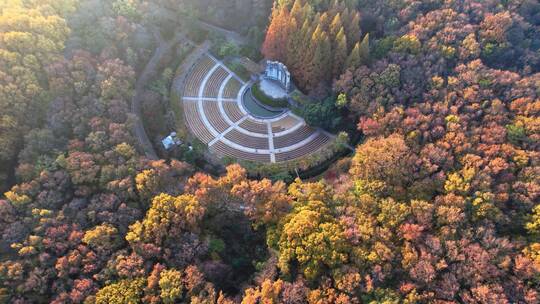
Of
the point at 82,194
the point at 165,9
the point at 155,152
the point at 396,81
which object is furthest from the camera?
the point at 165,9

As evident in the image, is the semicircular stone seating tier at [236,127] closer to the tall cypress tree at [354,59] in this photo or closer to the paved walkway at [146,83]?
the paved walkway at [146,83]

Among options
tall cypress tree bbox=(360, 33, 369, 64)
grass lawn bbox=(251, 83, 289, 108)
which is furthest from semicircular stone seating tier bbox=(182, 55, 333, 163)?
tall cypress tree bbox=(360, 33, 369, 64)

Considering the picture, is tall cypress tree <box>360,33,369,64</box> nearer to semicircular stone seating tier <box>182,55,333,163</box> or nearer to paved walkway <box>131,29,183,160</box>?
semicircular stone seating tier <box>182,55,333,163</box>

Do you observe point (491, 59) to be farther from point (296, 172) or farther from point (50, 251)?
point (50, 251)

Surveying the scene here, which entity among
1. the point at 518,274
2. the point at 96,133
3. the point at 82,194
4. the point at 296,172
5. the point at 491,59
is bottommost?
the point at 518,274

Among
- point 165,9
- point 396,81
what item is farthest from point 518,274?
point 165,9

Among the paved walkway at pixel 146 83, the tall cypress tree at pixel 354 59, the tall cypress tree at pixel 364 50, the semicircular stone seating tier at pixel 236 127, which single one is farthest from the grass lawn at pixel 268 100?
the paved walkway at pixel 146 83

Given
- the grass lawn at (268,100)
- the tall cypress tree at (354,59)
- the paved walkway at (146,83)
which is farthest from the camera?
the grass lawn at (268,100)

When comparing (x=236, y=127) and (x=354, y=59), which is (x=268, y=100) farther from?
(x=354, y=59)
